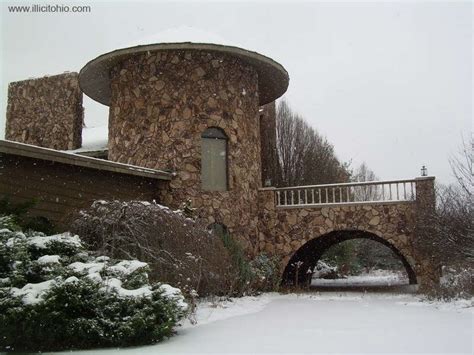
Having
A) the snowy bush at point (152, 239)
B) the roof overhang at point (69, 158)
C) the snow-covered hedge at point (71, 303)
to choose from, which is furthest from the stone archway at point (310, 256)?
the snow-covered hedge at point (71, 303)

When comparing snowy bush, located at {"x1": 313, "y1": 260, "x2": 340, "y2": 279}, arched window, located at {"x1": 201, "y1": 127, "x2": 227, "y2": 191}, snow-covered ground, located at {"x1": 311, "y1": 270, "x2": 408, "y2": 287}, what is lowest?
snow-covered ground, located at {"x1": 311, "y1": 270, "x2": 408, "y2": 287}

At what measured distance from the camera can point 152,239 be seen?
372 inches

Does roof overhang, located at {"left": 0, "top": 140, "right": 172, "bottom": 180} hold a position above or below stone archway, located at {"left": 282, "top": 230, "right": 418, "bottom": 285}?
above

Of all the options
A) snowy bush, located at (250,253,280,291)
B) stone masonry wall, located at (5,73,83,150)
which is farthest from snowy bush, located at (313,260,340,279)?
stone masonry wall, located at (5,73,83,150)

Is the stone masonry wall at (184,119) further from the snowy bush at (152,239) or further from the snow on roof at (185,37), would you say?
the snowy bush at (152,239)

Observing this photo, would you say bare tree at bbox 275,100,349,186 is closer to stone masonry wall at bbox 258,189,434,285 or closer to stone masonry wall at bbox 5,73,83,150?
Result: stone masonry wall at bbox 258,189,434,285

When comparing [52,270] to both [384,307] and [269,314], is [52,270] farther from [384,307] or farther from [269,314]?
[384,307]

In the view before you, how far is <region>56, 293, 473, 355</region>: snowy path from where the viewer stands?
704cm

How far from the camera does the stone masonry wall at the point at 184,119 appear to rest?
50.2 feet

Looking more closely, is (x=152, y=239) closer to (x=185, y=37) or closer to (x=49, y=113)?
(x=185, y=37)

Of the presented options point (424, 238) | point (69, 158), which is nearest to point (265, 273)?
point (424, 238)

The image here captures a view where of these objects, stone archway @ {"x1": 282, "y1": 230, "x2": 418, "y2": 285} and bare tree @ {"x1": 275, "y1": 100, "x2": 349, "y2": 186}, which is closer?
stone archway @ {"x1": 282, "y1": 230, "x2": 418, "y2": 285}

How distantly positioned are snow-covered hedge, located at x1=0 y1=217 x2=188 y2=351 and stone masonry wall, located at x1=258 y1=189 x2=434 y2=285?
9461mm

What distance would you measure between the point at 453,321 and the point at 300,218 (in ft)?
25.0
